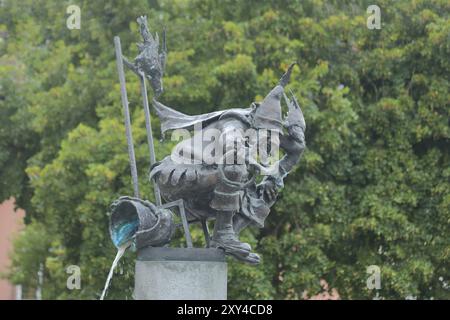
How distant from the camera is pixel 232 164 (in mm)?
9898

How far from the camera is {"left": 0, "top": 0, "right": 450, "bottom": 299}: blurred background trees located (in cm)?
1675

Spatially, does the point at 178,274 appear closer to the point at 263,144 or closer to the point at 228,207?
the point at 228,207

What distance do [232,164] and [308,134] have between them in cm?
739

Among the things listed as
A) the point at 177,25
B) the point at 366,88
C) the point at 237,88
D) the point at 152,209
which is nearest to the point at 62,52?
the point at 177,25

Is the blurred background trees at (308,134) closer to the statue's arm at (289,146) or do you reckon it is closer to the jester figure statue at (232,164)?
the statue's arm at (289,146)

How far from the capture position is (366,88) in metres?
18.5

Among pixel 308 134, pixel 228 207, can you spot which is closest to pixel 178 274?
pixel 228 207

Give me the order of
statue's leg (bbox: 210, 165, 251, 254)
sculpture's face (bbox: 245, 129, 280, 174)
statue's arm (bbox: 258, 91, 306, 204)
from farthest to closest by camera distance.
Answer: statue's arm (bbox: 258, 91, 306, 204) → sculpture's face (bbox: 245, 129, 280, 174) → statue's leg (bbox: 210, 165, 251, 254)

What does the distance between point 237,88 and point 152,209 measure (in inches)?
286

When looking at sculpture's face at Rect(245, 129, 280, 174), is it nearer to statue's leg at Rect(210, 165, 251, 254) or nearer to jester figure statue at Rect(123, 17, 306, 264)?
jester figure statue at Rect(123, 17, 306, 264)

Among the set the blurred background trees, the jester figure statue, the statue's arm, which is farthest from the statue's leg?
the blurred background trees

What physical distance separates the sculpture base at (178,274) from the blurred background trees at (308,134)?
556 cm
